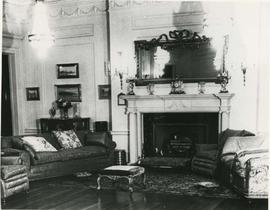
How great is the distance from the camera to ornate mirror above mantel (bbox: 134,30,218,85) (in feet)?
20.1

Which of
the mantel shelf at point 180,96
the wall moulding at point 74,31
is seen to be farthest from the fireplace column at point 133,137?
the wall moulding at point 74,31

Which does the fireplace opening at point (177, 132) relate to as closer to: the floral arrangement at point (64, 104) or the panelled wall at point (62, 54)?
the panelled wall at point (62, 54)

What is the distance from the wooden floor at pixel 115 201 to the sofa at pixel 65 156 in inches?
26.1

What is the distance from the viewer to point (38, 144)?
5.33m

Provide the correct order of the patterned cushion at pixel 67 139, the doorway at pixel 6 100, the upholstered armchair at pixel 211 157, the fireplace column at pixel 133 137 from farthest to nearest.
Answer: the doorway at pixel 6 100
the fireplace column at pixel 133 137
the patterned cushion at pixel 67 139
the upholstered armchair at pixel 211 157

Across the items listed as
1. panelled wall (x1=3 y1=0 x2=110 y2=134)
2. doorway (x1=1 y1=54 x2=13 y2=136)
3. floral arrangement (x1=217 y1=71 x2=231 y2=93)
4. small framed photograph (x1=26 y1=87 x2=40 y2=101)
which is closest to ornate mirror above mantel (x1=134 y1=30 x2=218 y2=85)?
floral arrangement (x1=217 y1=71 x2=231 y2=93)

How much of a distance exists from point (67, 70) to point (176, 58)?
218 centimetres

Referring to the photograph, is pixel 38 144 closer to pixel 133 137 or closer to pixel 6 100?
pixel 133 137

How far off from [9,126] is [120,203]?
441 centimetres

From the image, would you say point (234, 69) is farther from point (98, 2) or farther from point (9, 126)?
point (9, 126)

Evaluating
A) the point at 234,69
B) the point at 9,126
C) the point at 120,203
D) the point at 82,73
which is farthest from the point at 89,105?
the point at 120,203

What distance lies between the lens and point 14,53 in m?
7.40

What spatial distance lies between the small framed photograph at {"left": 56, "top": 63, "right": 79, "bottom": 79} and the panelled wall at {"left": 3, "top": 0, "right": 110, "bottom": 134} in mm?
81

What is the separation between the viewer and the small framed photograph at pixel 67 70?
7.07 meters
